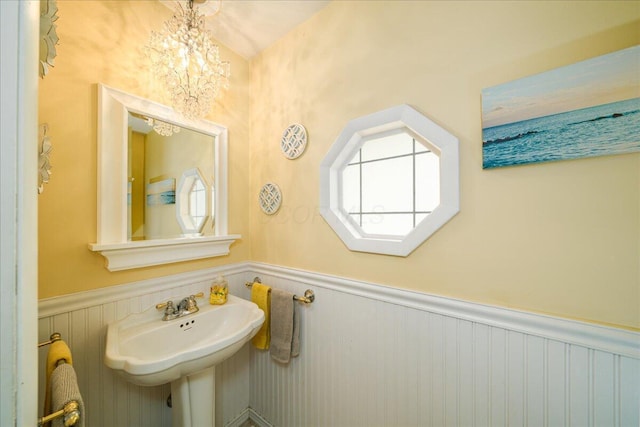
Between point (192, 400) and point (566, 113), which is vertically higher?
point (566, 113)

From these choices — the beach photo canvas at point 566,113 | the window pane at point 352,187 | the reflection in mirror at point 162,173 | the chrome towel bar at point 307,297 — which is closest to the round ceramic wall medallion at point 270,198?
the reflection in mirror at point 162,173

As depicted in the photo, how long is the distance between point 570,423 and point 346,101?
1.48 m

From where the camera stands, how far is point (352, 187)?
1372 mm

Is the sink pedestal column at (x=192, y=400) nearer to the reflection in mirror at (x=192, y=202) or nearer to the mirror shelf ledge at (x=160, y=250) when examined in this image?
the mirror shelf ledge at (x=160, y=250)

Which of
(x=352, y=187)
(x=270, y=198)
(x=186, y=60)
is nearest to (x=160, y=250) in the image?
(x=270, y=198)

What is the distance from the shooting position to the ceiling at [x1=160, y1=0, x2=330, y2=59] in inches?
48.6

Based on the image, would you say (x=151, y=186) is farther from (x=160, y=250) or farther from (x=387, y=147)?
(x=387, y=147)

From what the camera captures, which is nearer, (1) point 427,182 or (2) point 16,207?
(2) point 16,207

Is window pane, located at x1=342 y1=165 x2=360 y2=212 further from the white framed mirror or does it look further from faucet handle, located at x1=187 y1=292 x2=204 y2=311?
faucet handle, located at x1=187 y1=292 x2=204 y2=311

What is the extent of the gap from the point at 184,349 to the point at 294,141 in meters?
1.23

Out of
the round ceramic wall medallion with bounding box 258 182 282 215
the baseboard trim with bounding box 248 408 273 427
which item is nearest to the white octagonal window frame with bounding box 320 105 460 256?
the round ceramic wall medallion with bounding box 258 182 282 215

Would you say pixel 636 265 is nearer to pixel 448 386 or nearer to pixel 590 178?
pixel 590 178

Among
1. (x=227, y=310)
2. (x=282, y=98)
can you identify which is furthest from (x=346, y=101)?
(x=227, y=310)

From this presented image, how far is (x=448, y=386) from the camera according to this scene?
0.92 metres
